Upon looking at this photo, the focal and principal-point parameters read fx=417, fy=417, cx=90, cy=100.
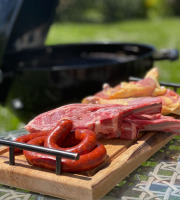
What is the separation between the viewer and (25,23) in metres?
4.51

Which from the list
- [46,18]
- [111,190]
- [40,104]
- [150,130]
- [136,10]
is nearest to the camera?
[111,190]

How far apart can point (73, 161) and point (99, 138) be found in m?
0.48

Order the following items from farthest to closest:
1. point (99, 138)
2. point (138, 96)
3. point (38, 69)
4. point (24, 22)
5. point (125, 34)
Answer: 1. point (125, 34)
2. point (24, 22)
3. point (38, 69)
4. point (138, 96)
5. point (99, 138)

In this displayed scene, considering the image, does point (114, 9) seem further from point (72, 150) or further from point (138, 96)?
point (72, 150)

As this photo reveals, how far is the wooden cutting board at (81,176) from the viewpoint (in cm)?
178

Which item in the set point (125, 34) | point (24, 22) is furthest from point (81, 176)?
point (125, 34)

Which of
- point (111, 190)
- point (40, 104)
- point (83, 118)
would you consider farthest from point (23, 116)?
point (111, 190)

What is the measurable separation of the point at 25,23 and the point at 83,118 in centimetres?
255

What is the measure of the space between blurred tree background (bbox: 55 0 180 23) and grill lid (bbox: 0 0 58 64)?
9.52 m

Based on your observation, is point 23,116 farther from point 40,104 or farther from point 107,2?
point 107,2

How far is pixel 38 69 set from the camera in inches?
152

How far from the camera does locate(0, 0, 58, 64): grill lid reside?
400 cm

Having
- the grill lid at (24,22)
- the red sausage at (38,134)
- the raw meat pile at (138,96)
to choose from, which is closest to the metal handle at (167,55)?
Answer: the grill lid at (24,22)

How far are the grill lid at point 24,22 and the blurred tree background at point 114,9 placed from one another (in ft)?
31.2
